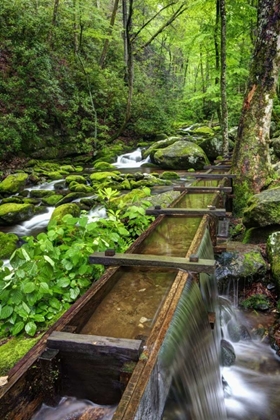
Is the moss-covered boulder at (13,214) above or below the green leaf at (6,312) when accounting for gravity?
below

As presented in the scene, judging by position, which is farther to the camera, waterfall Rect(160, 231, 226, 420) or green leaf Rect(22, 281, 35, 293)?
green leaf Rect(22, 281, 35, 293)

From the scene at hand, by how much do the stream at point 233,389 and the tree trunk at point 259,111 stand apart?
6.81 ft

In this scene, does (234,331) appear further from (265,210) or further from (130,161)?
(130,161)

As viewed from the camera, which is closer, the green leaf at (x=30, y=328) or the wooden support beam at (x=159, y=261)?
the wooden support beam at (x=159, y=261)

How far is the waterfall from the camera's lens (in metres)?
2.05

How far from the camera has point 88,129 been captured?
18.3m

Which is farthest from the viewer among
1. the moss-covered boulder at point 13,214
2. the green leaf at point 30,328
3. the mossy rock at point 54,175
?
the mossy rock at point 54,175

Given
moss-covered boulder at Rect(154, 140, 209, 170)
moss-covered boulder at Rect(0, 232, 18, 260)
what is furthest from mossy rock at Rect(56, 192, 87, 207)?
moss-covered boulder at Rect(154, 140, 209, 170)

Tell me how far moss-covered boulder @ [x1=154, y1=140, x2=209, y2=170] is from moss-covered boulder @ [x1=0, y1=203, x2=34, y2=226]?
25.1ft

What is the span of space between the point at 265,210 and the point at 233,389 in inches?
115

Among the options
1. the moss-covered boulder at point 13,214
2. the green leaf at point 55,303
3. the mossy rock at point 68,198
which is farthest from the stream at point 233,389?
the moss-covered boulder at point 13,214

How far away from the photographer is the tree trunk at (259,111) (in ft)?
22.3

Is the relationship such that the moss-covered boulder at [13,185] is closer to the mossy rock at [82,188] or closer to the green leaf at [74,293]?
the mossy rock at [82,188]

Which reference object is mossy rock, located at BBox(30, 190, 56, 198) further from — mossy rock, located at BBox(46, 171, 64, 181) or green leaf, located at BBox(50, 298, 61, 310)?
green leaf, located at BBox(50, 298, 61, 310)
